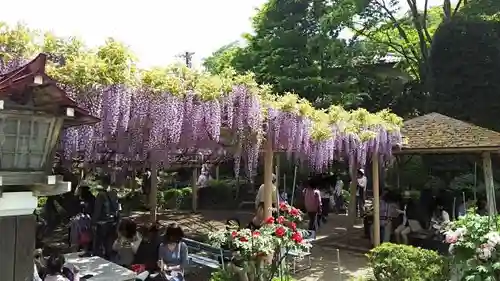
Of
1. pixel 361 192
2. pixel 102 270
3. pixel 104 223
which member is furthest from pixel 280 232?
pixel 361 192

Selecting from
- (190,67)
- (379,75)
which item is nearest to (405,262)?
(190,67)

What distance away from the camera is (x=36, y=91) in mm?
3082

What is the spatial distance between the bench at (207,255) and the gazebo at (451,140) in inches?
181

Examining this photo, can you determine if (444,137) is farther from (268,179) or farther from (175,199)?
(175,199)

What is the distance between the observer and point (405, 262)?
5875mm

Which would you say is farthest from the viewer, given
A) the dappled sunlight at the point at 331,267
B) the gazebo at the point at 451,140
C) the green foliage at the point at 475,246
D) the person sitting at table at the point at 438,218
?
the person sitting at table at the point at 438,218

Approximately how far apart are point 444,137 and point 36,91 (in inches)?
316

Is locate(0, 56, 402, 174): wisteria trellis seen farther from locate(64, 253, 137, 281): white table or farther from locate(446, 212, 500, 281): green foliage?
locate(446, 212, 500, 281): green foliage

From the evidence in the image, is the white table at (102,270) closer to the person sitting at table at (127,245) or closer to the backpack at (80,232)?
the person sitting at table at (127,245)

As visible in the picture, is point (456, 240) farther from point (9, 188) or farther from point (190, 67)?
point (9, 188)

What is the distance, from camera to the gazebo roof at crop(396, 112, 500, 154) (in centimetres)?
827

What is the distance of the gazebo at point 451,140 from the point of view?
26.8 ft

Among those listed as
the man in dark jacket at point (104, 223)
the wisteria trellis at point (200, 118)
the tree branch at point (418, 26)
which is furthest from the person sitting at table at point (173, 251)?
the tree branch at point (418, 26)

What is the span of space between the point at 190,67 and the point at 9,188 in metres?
2.66
